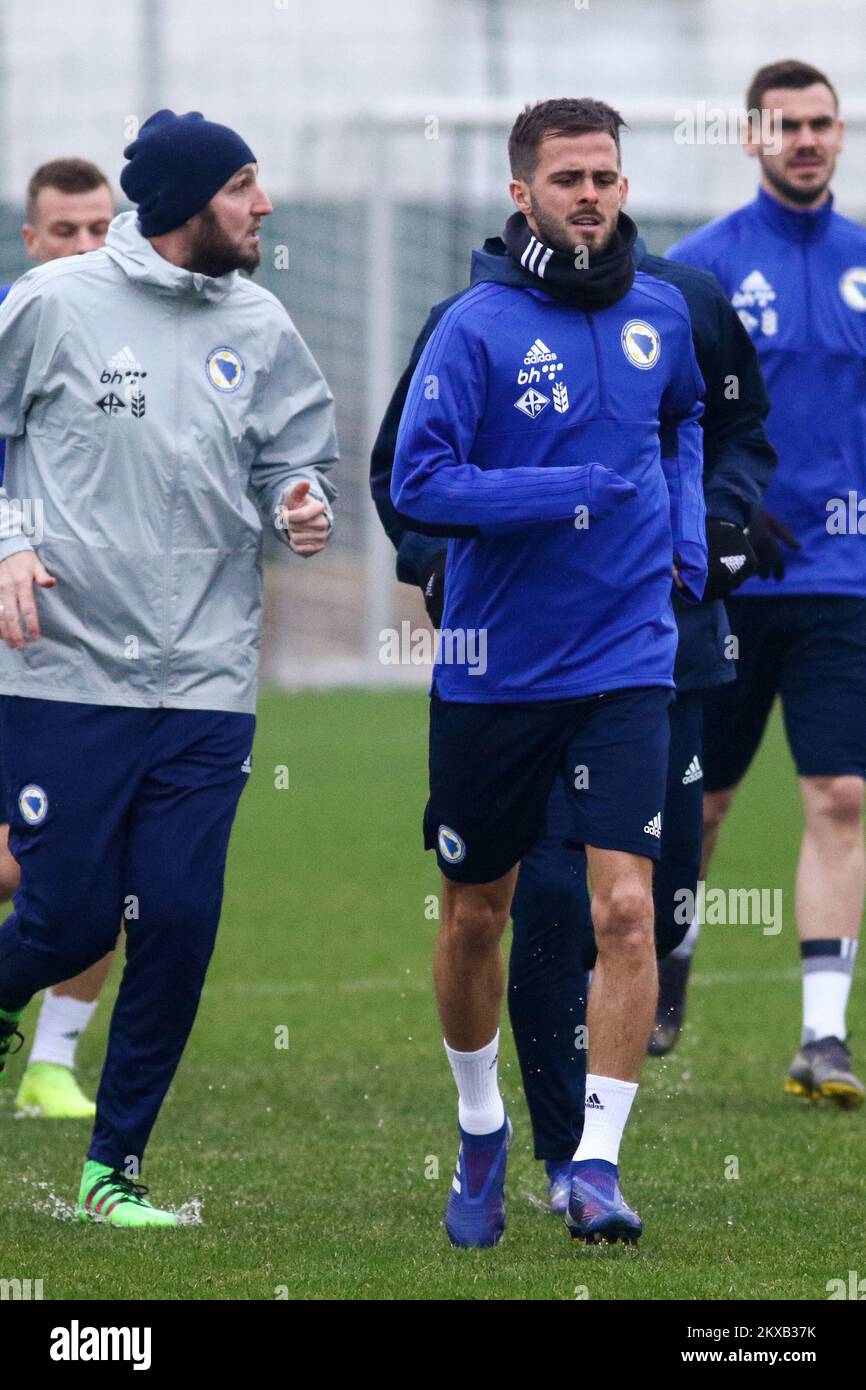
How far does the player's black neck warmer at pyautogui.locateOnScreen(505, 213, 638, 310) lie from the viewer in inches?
198

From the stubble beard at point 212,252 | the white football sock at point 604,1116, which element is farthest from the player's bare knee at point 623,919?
the stubble beard at point 212,252

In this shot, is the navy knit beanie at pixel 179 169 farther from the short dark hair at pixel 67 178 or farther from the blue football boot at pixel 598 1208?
the blue football boot at pixel 598 1208

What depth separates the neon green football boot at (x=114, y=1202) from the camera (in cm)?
527

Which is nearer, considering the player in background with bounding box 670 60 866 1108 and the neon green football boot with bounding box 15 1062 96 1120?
the neon green football boot with bounding box 15 1062 96 1120

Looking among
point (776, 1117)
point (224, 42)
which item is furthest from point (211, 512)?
point (224, 42)

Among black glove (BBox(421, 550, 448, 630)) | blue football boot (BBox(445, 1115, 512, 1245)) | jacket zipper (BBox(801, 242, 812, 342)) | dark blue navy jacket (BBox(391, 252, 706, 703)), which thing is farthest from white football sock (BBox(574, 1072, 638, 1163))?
jacket zipper (BBox(801, 242, 812, 342))

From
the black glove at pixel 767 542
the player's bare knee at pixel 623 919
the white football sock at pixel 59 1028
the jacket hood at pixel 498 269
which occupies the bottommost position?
the white football sock at pixel 59 1028

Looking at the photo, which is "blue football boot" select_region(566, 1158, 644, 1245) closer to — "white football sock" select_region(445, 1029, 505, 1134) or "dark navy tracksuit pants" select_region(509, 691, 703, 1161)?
"white football sock" select_region(445, 1029, 505, 1134)

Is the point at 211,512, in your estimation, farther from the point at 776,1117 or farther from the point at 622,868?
the point at 776,1117

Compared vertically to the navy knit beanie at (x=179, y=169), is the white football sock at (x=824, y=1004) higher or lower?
lower

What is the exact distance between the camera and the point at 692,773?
5727 millimetres

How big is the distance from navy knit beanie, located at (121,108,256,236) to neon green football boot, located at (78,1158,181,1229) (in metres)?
2.01

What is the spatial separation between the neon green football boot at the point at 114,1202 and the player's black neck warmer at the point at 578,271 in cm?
208

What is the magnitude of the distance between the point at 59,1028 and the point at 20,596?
2296 mm
